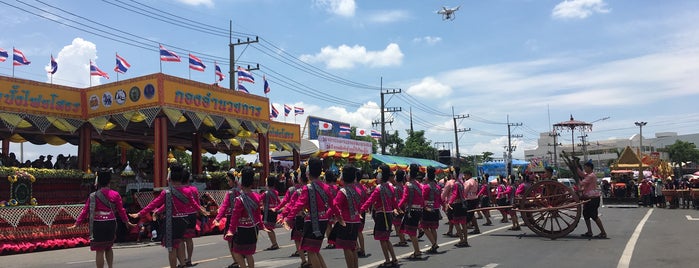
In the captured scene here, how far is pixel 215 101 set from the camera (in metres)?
20.4

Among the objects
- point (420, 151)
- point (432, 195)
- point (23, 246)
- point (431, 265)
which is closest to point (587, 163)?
point (432, 195)

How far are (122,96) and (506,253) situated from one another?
14203 millimetres

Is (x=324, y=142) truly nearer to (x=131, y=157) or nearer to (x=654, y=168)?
(x=131, y=157)

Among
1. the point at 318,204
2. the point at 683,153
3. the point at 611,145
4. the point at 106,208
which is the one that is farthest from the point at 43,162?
the point at 611,145

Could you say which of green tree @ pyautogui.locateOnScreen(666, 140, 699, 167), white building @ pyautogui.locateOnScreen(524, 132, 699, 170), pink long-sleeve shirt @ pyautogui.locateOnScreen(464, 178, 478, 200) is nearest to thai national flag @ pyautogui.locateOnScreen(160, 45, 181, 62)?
pink long-sleeve shirt @ pyautogui.locateOnScreen(464, 178, 478, 200)

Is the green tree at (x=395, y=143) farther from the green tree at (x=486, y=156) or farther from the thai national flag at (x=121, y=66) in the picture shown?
the thai national flag at (x=121, y=66)

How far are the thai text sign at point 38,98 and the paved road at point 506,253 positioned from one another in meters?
6.13

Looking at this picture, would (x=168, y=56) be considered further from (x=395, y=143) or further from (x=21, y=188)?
Answer: (x=395, y=143)

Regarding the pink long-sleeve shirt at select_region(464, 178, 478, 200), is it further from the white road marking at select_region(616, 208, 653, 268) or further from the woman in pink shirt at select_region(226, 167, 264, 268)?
the woman in pink shirt at select_region(226, 167, 264, 268)

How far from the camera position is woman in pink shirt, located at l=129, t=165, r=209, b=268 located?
8430 mm

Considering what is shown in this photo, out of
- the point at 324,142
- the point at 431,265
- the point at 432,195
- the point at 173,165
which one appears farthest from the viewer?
the point at 324,142

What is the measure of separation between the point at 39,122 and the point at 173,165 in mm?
12317

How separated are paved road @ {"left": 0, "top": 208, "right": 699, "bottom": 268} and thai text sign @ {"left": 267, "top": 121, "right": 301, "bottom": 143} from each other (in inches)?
558

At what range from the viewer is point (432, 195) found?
10516 millimetres
